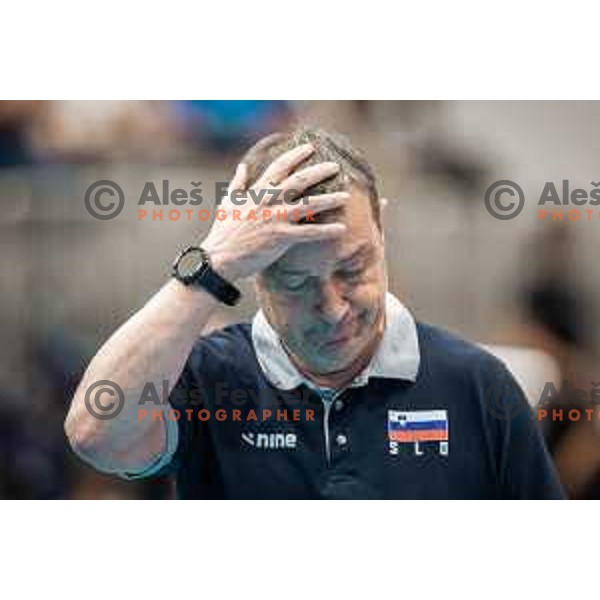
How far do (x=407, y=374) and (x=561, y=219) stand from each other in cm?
46

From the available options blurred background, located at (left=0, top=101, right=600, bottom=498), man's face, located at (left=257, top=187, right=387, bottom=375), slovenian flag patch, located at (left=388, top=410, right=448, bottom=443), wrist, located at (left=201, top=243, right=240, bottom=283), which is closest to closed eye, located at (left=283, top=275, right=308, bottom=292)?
man's face, located at (left=257, top=187, right=387, bottom=375)

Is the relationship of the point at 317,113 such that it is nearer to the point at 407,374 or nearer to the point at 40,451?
the point at 407,374

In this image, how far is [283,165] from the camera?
198 cm

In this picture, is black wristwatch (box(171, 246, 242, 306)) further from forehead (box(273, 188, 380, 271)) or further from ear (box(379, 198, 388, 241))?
ear (box(379, 198, 388, 241))

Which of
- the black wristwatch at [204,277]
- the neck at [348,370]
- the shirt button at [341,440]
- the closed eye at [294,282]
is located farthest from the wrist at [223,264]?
the shirt button at [341,440]

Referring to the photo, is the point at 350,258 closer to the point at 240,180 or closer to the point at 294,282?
the point at 294,282

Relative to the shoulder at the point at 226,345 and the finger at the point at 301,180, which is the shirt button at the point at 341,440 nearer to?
the shoulder at the point at 226,345

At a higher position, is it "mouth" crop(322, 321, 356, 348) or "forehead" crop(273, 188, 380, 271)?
"forehead" crop(273, 188, 380, 271)

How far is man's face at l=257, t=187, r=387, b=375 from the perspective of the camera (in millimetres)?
2016

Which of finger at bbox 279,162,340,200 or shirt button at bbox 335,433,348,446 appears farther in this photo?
shirt button at bbox 335,433,348,446

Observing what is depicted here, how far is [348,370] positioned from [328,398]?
7 cm

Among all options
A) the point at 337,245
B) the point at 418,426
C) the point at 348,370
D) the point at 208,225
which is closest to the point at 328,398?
the point at 348,370

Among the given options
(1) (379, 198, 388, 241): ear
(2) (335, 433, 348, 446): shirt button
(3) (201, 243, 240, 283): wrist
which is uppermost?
(1) (379, 198, 388, 241): ear
